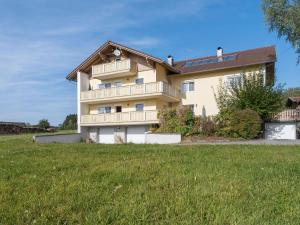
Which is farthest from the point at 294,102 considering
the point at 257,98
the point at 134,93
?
the point at 134,93

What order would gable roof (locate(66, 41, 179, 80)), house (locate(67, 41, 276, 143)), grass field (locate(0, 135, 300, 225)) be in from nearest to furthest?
grass field (locate(0, 135, 300, 225)) < house (locate(67, 41, 276, 143)) < gable roof (locate(66, 41, 179, 80))

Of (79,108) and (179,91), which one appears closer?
(179,91)

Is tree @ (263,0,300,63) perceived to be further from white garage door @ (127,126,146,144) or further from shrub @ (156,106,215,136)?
white garage door @ (127,126,146,144)

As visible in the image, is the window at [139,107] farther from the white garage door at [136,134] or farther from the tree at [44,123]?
the tree at [44,123]

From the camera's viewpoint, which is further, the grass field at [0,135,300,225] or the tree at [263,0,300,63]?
the tree at [263,0,300,63]

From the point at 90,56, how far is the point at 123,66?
500 cm

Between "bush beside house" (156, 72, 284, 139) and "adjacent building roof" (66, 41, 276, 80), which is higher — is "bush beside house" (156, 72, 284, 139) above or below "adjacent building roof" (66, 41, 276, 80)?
below

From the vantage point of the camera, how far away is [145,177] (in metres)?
5.54

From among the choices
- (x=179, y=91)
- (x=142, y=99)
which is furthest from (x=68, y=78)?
(x=179, y=91)

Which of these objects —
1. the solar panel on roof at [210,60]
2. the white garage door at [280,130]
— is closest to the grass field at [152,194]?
the white garage door at [280,130]

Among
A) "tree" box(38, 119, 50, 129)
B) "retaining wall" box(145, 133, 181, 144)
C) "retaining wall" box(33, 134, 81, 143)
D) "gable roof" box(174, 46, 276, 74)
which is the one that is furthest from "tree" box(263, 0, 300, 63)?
"tree" box(38, 119, 50, 129)

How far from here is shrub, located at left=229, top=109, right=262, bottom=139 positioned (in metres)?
19.2

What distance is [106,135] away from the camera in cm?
3070

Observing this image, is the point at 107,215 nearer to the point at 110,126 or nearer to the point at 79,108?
A: the point at 110,126
